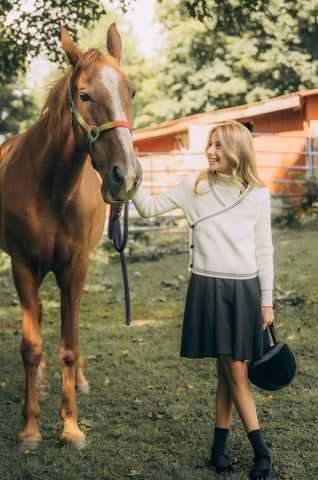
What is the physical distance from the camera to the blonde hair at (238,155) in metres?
2.90

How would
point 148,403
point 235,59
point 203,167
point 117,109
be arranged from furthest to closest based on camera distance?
1. point 235,59
2. point 203,167
3. point 148,403
4. point 117,109

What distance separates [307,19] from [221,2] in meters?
16.1

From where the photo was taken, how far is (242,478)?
283 cm

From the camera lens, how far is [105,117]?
2.77 metres

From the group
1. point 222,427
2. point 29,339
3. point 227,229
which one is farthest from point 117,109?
point 222,427

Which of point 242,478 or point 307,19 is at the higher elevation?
point 307,19

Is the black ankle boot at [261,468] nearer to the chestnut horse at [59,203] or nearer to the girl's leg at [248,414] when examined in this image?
the girl's leg at [248,414]

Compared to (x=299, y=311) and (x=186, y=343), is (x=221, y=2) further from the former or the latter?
(x=186, y=343)

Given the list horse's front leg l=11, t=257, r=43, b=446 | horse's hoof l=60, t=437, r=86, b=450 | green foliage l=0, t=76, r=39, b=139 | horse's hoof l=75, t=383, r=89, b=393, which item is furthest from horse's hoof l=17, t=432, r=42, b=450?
green foliage l=0, t=76, r=39, b=139

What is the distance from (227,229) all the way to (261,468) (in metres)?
1.26

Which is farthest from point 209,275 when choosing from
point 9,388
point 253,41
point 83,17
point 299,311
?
point 253,41

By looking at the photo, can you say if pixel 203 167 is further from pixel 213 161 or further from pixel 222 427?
pixel 222 427

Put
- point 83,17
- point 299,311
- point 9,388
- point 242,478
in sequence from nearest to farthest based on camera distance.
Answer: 1. point 242,478
2. point 9,388
3. point 299,311
4. point 83,17

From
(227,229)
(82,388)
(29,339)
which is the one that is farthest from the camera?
(82,388)
